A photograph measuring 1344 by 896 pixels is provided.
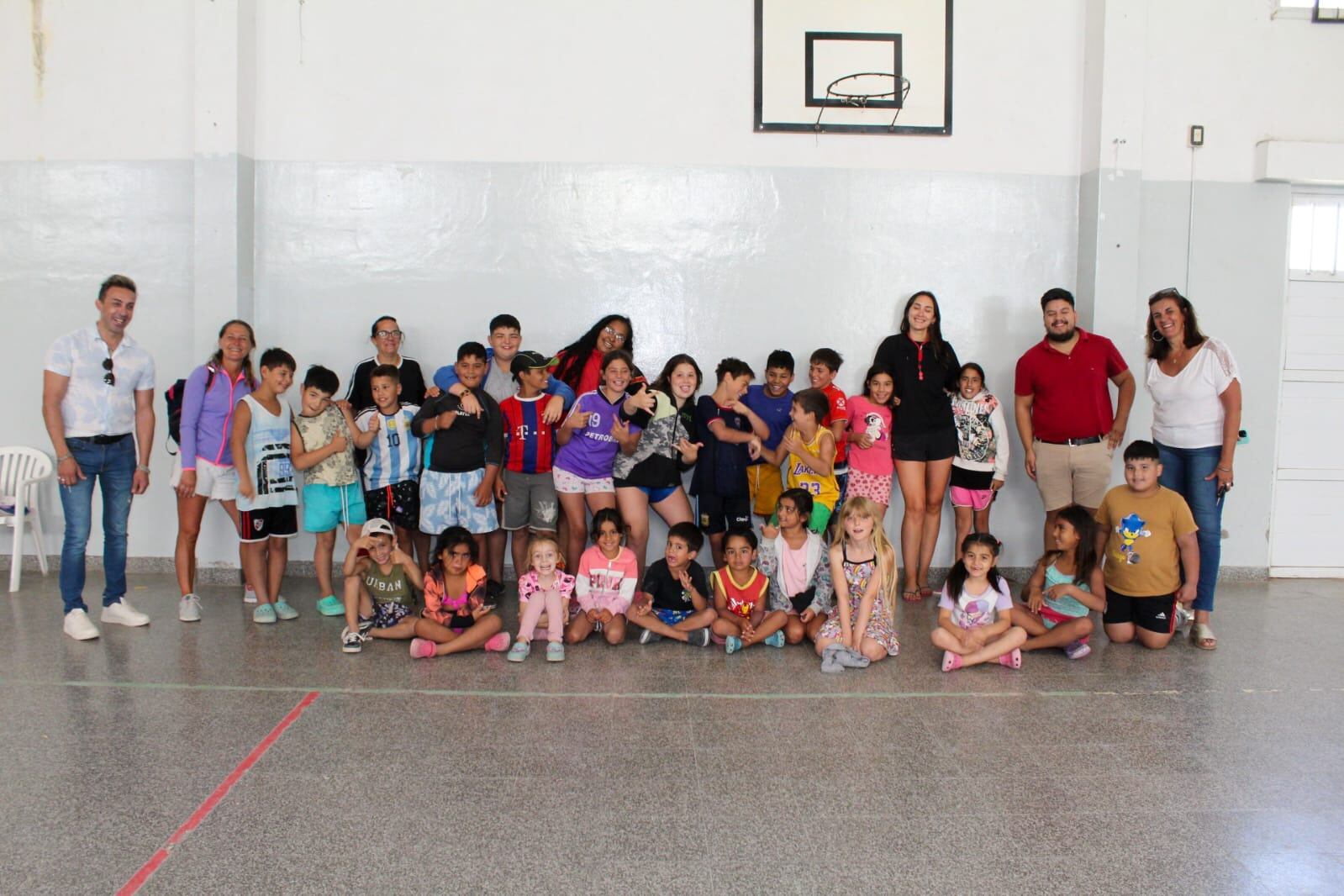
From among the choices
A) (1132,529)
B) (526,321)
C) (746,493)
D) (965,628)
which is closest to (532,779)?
(965,628)

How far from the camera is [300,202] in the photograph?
20.2 ft

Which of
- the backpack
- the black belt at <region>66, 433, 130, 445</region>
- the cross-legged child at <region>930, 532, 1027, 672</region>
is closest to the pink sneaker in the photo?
the black belt at <region>66, 433, 130, 445</region>

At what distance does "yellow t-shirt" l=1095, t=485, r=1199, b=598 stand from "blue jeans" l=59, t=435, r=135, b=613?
480cm

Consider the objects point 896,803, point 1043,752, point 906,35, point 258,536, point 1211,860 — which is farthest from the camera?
point 906,35

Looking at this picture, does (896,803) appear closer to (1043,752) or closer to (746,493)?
(1043,752)

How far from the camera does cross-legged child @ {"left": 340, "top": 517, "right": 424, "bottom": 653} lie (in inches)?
183

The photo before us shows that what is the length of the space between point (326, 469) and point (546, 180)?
226 centimetres

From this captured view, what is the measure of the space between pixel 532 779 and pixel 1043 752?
68.1 inches

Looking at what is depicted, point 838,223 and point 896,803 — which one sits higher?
point 838,223

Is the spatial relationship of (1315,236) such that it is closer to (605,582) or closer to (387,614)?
(605,582)

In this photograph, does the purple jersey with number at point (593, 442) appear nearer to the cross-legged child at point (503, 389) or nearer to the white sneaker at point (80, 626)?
the cross-legged child at point (503, 389)

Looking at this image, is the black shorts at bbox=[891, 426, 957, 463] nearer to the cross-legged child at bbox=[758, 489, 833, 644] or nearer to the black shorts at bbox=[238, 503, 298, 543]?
the cross-legged child at bbox=[758, 489, 833, 644]

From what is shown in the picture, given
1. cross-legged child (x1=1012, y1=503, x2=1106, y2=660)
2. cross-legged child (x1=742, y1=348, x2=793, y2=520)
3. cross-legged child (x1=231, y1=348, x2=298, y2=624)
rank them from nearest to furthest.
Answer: cross-legged child (x1=1012, y1=503, x2=1106, y2=660), cross-legged child (x1=231, y1=348, x2=298, y2=624), cross-legged child (x1=742, y1=348, x2=793, y2=520)

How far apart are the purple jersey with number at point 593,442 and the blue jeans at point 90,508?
213 cm
